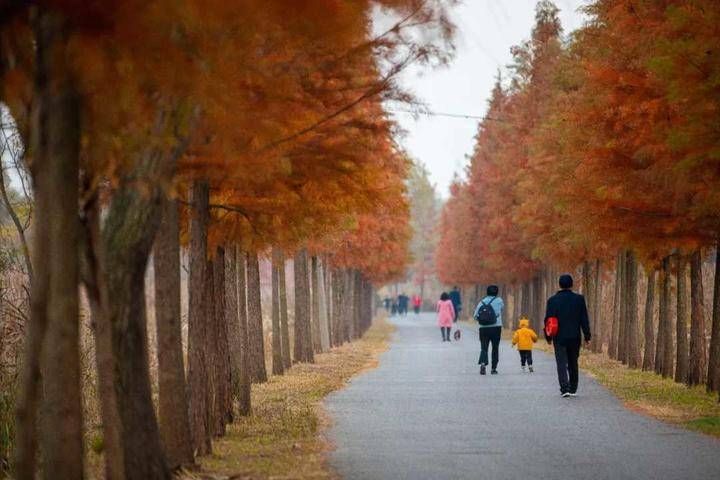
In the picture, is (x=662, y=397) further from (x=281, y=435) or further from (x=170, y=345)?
(x=170, y=345)

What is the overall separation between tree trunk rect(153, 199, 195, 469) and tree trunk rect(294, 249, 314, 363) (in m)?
24.1

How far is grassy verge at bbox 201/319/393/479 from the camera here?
15812 mm

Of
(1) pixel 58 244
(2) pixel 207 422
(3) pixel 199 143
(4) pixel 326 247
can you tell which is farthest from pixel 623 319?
(1) pixel 58 244

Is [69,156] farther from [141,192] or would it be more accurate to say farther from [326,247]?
[326,247]

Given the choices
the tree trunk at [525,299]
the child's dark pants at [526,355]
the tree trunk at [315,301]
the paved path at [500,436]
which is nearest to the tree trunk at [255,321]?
the paved path at [500,436]

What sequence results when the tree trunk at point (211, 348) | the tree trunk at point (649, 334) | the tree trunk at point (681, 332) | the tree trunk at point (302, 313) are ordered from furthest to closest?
the tree trunk at point (302, 313), the tree trunk at point (649, 334), the tree trunk at point (681, 332), the tree trunk at point (211, 348)

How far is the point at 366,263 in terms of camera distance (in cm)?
5716

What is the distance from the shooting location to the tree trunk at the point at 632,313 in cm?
3700

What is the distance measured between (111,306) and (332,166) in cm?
395

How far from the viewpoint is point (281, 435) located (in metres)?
19.6

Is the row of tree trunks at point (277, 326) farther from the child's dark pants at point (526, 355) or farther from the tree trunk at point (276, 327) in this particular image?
the child's dark pants at point (526, 355)

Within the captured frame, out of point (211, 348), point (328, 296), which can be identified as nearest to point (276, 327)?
point (211, 348)

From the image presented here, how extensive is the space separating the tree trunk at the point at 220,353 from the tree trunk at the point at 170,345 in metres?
3.54

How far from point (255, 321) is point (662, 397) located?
26.6 ft
